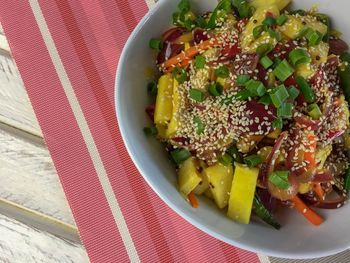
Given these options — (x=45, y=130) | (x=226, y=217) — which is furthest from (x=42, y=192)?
(x=226, y=217)

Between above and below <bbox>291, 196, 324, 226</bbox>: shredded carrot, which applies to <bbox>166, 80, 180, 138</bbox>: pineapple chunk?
above

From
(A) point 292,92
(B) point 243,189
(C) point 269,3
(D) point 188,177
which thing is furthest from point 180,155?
(C) point 269,3

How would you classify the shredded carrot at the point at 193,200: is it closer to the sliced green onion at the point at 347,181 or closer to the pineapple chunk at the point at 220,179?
the pineapple chunk at the point at 220,179

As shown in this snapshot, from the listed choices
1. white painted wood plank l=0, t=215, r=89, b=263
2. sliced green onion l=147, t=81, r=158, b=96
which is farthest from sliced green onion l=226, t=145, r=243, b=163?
white painted wood plank l=0, t=215, r=89, b=263

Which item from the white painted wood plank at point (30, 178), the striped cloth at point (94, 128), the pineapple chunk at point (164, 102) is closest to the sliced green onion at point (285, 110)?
the pineapple chunk at point (164, 102)

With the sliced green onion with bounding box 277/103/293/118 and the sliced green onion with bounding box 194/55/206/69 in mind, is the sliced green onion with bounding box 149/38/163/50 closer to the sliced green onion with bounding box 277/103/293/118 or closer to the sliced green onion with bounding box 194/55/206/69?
the sliced green onion with bounding box 194/55/206/69

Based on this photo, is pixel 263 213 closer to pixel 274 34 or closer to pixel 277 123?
pixel 277 123
